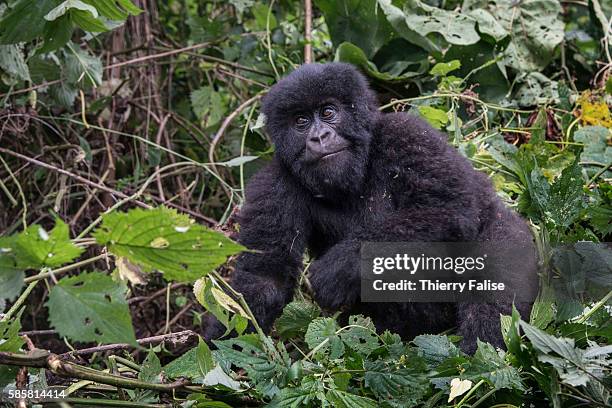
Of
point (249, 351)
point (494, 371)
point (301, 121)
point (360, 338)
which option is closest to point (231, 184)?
point (301, 121)

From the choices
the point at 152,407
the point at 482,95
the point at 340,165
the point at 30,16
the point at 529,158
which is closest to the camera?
the point at 152,407

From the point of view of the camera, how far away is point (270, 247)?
3.49 meters

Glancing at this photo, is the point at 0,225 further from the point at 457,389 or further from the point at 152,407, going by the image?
the point at 457,389

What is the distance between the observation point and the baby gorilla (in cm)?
332

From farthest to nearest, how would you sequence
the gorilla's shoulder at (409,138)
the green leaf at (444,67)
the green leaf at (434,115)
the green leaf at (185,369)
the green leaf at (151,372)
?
the green leaf at (444,67) → the green leaf at (434,115) → the gorilla's shoulder at (409,138) → the green leaf at (185,369) → the green leaf at (151,372)

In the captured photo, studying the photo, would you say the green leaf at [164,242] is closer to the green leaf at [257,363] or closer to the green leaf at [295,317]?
the green leaf at [257,363]

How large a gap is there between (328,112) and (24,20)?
1328 millimetres

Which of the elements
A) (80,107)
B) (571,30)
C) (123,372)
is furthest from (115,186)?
(571,30)

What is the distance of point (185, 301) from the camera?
4320 millimetres

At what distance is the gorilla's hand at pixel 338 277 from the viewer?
10.8 feet

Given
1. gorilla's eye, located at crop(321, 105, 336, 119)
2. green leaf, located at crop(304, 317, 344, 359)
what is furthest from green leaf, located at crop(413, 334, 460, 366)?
gorilla's eye, located at crop(321, 105, 336, 119)

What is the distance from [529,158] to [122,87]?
2.53 metres

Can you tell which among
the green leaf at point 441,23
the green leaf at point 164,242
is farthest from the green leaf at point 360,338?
the green leaf at point 441,23

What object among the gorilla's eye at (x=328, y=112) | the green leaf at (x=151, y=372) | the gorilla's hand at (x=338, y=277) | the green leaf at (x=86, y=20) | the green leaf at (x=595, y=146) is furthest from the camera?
the green leaf at (x=595, y=146)
